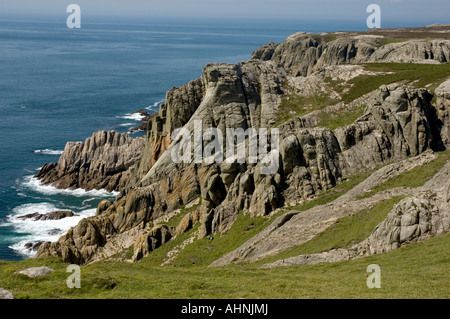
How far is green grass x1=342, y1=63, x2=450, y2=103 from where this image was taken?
244 ft

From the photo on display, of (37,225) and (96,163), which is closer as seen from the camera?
(37,225)

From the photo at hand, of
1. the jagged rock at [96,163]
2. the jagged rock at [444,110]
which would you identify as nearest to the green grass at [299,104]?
the jagged rock at [444,110]

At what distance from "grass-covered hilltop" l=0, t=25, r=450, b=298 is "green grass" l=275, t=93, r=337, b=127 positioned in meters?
0.36

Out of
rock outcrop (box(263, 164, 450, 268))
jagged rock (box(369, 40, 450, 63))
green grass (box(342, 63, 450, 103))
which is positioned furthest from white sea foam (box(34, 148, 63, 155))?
jagged rock (box(369, 40, 450, 63))

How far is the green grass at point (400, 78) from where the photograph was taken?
7450cm

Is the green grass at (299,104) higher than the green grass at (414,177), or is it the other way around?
the green grass at (299,104)

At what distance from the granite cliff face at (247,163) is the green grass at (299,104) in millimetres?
946

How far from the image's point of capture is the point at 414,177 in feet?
173

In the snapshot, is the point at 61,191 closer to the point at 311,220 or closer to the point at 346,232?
the point at 311,220

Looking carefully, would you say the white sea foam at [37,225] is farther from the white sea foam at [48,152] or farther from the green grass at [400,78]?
the green grass at [400,78]

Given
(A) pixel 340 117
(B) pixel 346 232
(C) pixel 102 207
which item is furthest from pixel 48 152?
(B) pixel 346 232

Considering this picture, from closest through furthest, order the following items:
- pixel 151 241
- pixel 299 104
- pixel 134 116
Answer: pixel 151 241
pixel 299 104
pixel 134 116

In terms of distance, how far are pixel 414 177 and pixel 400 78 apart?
3307 centimetres
